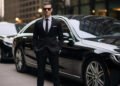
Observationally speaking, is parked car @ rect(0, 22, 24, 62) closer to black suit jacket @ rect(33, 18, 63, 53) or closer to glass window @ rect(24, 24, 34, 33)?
glass window @ rect(24, 24, 34, 33)

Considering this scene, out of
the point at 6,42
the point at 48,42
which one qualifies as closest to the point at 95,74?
the point at 48,42

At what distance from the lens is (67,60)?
27.6 ft

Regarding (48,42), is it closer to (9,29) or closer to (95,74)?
(95,74)

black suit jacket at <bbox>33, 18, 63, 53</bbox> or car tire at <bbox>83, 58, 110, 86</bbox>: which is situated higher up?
black suit jacket at <bbox>33, 18, 63, 53</bbox>

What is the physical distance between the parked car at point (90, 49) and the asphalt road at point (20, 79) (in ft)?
1.82

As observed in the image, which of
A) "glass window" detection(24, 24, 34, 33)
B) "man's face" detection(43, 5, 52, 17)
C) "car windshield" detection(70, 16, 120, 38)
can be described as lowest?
"glass window" detection(24, 24, 34, 33)

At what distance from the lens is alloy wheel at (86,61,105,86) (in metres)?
7.46

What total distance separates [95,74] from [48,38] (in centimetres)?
111

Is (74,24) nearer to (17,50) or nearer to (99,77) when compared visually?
(99,77)

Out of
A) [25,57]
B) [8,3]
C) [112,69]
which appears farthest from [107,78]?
[8,3]

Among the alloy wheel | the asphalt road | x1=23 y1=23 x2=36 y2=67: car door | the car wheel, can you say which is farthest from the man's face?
the car wheel

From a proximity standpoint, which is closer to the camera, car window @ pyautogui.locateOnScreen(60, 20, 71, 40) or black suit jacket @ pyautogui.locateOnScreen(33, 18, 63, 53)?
black suit jacket @ pyautogui.locateOnScreen(33, 18, 63, 53)

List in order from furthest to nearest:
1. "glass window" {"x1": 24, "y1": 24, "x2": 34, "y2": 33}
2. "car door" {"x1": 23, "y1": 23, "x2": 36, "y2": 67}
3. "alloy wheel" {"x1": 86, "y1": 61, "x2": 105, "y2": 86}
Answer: "glass window" {"x1": 24, "y1": 24, "x2": 34, "y2": 33}, "car door" {"x1": 23, "y1": 23, "x2": 36, "y2": 67}, "alloy wheel" {"x1": 86, "y1": 61, "x2": 105, "y2": 86}

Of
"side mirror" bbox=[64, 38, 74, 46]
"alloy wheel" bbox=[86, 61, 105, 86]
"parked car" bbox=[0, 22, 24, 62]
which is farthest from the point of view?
"parked car" bbox=[0, 22, 24, 62]
